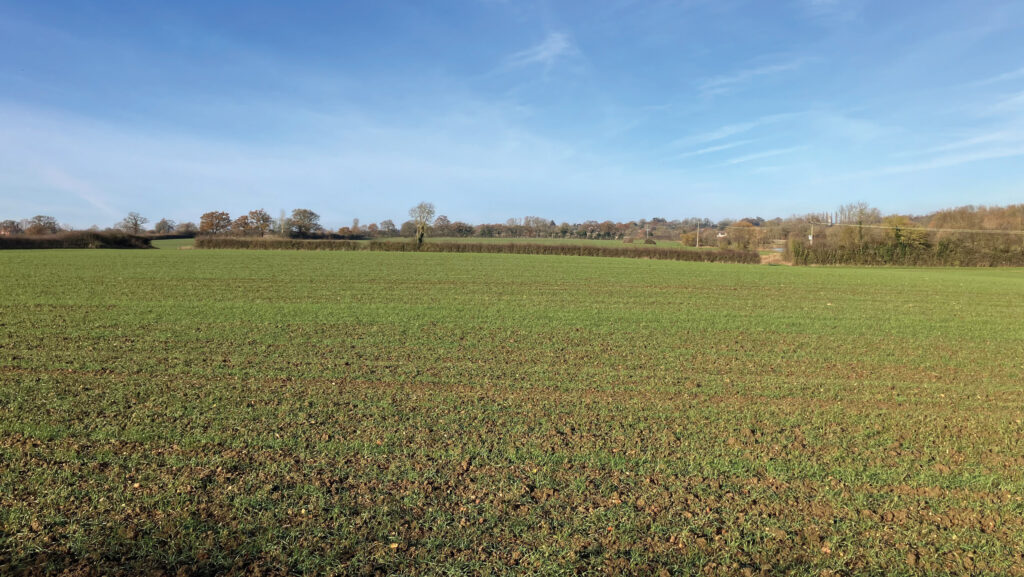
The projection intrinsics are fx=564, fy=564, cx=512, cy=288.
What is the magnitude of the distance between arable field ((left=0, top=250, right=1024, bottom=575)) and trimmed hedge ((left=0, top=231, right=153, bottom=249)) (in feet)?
189

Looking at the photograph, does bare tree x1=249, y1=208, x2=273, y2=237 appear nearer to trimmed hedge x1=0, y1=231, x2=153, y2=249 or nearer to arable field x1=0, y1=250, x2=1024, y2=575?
trimmed hedge x1=0, y1=231, x2=153, y2=249

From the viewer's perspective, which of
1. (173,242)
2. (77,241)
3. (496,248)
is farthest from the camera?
(173,242)

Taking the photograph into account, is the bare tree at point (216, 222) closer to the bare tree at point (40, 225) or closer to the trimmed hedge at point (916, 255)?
the bare tree at point (40, 225)

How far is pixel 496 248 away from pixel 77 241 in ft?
151

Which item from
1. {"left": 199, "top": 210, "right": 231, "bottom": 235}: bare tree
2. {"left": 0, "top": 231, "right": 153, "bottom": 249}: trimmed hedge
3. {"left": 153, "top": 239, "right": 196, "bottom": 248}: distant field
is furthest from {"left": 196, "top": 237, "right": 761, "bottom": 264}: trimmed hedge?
{"left": 199, "top": 210, "right": 231, "bottom": 235}: bare tree

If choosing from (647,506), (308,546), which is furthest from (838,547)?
(308,546)

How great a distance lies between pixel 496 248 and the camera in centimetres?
6575

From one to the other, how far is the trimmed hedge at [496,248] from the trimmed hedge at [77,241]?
29.2ft

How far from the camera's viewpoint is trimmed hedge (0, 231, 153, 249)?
185 feet

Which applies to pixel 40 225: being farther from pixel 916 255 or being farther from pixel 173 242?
pixel 916 255

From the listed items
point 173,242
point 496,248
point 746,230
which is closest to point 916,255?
point 746,230

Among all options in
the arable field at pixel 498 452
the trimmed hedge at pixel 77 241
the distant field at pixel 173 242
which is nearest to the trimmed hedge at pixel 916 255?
the arable field at pixel 498 452

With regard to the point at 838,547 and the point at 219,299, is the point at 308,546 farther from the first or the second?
the point at 219,299

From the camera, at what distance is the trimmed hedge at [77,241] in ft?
185
